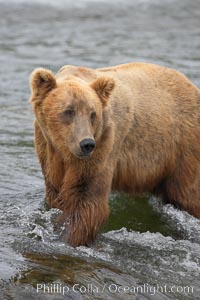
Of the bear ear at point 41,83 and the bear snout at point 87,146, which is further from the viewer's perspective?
the bear ear at point 41,83

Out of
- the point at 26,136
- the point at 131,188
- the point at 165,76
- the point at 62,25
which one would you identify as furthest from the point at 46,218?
the point at 62,25

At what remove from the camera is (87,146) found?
589cm

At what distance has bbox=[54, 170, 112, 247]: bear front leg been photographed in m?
6.48

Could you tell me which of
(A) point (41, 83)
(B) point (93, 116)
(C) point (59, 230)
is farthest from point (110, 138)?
(C) point (59, 230)

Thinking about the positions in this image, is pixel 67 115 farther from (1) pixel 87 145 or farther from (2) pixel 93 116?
(1) pixel 87 145

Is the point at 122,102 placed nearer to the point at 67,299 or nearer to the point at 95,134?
the point at 95,134

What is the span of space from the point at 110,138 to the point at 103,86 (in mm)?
449

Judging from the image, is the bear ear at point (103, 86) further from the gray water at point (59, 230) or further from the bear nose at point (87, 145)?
the gray water at point (59, 230)

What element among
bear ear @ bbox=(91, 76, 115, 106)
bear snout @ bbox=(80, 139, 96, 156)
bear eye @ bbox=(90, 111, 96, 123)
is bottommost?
bear snout @ bbox=(80, 139, 96, 156)

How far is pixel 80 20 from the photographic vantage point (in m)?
18.6

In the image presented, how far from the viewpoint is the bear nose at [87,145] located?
5863mm

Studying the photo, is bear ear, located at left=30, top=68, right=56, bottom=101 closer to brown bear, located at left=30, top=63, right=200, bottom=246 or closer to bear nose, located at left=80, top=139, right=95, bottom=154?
brown bear, located at left=30, top=63, right=200, bottom=246

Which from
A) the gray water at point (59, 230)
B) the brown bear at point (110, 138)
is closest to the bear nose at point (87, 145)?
the brown bear at point (110, 138)

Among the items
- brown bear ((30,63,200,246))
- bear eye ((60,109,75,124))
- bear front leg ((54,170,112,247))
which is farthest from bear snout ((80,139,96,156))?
bear front leg ((54,170,112,247))
